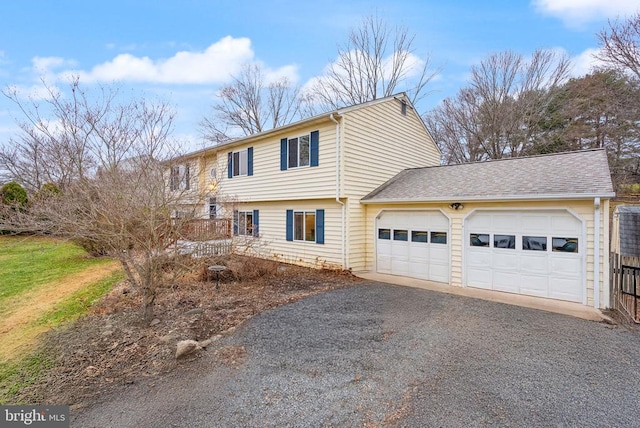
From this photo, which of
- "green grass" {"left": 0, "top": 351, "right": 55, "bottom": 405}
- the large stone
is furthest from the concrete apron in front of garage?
"green grass" {"left": 0, "top": 351, "right": 55, "bottom": 405}

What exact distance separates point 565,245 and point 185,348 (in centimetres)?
786

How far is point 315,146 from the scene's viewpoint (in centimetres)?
1039

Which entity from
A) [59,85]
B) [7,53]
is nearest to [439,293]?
[59,85]

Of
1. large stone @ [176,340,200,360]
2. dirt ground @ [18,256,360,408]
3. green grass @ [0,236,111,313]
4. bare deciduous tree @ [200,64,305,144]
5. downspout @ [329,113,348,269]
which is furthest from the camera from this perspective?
bare deciduous tree @ [200,64,305,144]

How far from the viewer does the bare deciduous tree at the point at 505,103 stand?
19.2m

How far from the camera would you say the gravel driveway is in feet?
10.0

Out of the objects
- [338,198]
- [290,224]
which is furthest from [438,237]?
[290,224]

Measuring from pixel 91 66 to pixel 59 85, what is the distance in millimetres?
1407

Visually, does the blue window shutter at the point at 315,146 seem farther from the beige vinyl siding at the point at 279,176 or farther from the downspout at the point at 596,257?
the downspout at the point at 596,257

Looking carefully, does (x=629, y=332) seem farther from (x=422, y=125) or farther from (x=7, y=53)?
(x=7, y=53)

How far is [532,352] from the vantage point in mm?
4465

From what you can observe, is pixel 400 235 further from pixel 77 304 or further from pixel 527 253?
pixel 77 304

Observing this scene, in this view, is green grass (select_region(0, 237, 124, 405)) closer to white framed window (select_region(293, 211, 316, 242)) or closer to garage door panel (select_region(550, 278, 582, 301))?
white framed window (select_region(293, 211, 316, 242))

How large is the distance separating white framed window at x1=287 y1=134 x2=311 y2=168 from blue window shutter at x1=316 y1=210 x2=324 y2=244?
1.79m
